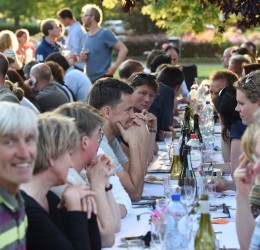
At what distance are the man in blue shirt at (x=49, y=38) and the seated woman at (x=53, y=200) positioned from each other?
10.3 m

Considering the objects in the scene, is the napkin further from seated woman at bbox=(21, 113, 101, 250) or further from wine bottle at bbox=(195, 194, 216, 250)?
seated woman at bbox=(21, 113, 101, 250)

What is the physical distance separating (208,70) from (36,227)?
27.8 meters

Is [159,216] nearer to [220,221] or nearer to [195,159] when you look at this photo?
[220,221]

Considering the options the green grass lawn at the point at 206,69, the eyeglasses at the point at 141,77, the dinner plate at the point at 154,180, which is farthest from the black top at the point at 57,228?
the green grass lawn at the point at 206,69

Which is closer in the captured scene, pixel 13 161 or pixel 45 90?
pixel 13 161

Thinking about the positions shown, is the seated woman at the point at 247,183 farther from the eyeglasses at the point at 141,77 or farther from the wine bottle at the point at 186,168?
the eyeglasses at the point at 141,77

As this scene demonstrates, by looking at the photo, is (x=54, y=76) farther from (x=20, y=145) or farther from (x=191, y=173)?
(x=20, y=145)

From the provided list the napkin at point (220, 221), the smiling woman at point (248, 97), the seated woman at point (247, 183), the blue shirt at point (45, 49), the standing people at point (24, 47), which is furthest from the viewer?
the standing people at point (24, 47)

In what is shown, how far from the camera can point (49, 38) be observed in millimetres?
14555

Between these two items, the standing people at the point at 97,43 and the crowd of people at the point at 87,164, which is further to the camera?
the standing people at the point at 97,43

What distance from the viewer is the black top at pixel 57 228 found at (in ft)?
12.6

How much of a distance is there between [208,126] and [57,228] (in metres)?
5.53

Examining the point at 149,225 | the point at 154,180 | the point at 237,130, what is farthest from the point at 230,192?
the point at 149,225

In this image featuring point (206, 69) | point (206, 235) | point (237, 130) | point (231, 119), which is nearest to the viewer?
point (206, 235)
